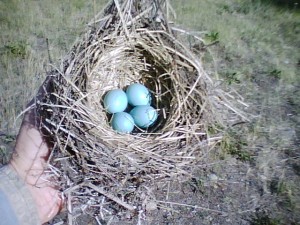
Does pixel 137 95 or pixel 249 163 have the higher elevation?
pixel 137 95

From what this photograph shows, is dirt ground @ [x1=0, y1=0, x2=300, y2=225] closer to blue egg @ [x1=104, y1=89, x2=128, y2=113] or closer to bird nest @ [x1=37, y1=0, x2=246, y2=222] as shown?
bird nest @ [x1=37, y1=0, x2=246, y2=222]

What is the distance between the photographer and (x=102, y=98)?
2.06m

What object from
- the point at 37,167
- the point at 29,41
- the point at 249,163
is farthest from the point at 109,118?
the point at 29,41

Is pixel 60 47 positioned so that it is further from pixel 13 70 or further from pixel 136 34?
pixel 136 34

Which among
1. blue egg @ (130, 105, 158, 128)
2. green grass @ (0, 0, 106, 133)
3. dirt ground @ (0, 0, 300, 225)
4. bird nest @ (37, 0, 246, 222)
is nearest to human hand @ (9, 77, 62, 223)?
bird nest @ (37, 0, 246, 222)

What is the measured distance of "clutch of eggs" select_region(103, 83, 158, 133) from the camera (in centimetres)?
196

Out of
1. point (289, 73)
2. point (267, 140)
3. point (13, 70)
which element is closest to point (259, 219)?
point (267, 140)

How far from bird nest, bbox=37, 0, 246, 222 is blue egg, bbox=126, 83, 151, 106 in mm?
49

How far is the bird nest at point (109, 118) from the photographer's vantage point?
1.65m

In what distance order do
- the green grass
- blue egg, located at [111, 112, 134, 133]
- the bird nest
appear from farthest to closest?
the green grass, blue egg, located at [111, 112, 134, 133], the bird nest

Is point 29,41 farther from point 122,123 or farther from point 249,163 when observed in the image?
point 249,163

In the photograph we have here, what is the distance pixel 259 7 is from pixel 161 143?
7.51 feet

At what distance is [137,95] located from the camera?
2043 mm

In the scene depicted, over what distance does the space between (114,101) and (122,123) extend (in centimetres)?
10
